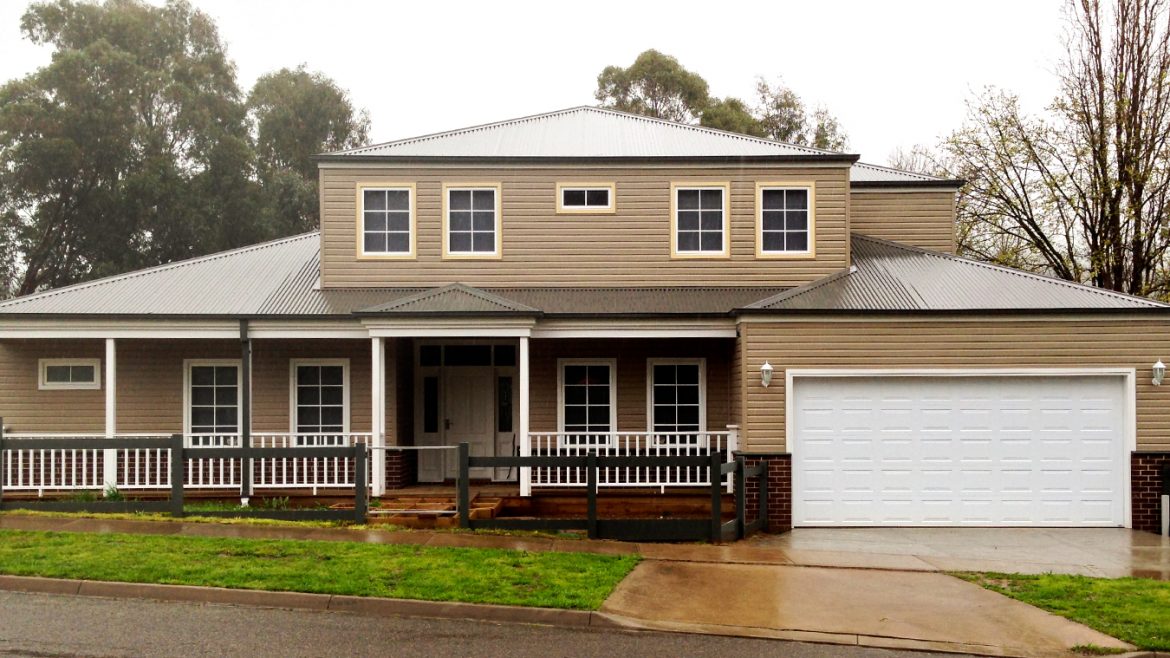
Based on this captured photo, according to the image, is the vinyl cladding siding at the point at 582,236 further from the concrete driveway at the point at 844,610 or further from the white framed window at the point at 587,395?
the concrete driveway at the point at 844,610

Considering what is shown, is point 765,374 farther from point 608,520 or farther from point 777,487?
point 608,520

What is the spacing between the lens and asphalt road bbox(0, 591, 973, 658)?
22.9 ft

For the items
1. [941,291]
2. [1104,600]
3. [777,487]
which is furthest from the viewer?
[941,291]

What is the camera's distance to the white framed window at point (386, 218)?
1648 centimetres

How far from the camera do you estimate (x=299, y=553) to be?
996 cm

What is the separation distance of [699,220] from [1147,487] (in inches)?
324

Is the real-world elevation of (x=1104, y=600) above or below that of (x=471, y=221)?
below

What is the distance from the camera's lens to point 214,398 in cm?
1588

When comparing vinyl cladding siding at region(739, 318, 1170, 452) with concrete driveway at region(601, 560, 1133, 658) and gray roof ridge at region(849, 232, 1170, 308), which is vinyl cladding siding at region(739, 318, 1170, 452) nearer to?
gray roof ridge at region(849, 232, 1170, 308)

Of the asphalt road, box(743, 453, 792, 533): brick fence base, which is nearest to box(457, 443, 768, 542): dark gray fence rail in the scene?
box(743, 453, 792, 533): brick fence base

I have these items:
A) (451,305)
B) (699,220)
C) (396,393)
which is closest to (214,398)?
(396,393)

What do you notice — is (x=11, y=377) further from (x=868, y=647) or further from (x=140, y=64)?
(x=140, y=64)

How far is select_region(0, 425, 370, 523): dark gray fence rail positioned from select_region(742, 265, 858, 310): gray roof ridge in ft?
20.5

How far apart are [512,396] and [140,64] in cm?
2991
